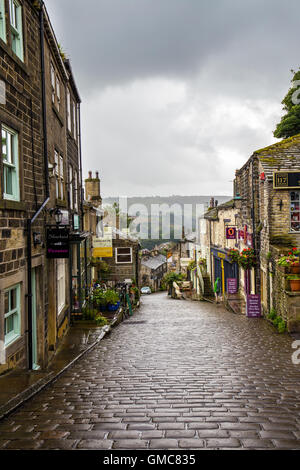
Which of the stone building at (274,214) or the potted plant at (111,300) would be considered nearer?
the stone building at (274,214)

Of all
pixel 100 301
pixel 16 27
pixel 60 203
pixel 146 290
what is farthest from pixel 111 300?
pixel 146 290

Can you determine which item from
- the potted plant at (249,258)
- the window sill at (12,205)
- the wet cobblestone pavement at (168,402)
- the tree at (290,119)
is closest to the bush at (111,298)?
the potted plant at (249,258)

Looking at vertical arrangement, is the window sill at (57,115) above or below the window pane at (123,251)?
above

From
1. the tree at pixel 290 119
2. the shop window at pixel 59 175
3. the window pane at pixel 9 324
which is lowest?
the window pane at pixel 9 324

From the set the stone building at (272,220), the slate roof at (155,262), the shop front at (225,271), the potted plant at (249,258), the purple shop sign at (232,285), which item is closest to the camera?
the stone building at (272,220)

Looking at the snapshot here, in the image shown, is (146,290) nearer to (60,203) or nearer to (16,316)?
(60,203)

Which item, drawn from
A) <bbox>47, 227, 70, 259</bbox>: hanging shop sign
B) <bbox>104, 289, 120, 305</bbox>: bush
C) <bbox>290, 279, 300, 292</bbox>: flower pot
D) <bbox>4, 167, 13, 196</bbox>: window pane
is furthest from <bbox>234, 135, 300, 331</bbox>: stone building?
<bbox>4, 167, 13, 196</bbox>: window pane

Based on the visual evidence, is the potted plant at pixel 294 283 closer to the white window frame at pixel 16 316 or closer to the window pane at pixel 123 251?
the white window frame at pixel 16 316

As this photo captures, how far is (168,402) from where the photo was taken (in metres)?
6.08

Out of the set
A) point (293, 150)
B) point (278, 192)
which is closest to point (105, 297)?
point (278, 192)

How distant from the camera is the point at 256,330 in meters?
15.0

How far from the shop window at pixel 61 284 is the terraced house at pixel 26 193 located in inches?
42.0

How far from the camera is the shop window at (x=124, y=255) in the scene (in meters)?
33.3

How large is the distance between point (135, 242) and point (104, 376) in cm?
2617
